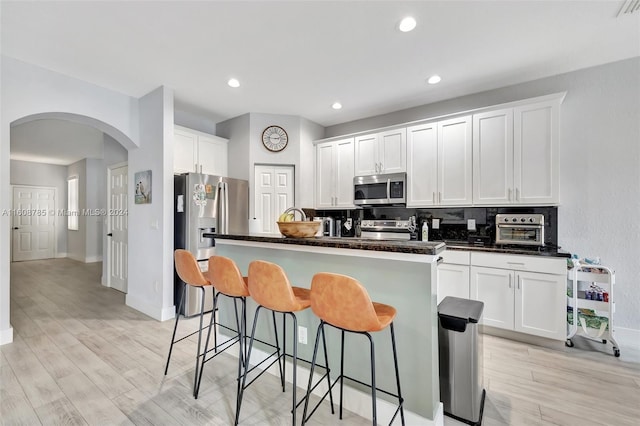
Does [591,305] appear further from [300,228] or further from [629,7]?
[300,228]

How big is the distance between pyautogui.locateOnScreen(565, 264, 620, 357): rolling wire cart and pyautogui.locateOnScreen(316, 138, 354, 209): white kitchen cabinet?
2621 millimetres

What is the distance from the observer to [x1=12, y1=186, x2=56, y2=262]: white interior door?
7.28 m

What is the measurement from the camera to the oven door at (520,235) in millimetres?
3008

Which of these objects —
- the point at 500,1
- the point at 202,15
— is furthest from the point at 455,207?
the point at 202,15

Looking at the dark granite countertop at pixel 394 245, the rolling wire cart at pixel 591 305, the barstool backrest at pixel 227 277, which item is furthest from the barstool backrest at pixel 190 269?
the rolling wire cart at pixel 591 305

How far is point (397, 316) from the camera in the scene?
168 centimetres

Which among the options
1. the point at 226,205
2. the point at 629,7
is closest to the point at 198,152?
the point at 226,205

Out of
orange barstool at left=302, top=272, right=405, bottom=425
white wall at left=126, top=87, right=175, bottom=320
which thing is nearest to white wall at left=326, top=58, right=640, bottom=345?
orange barstool at left=302, top=272, right=405, bottom=425

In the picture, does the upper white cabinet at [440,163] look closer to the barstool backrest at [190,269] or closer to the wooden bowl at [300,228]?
the wooden bowl at [300,228]

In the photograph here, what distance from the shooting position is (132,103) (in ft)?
11.9

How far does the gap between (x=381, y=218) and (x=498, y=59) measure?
7.73 ft

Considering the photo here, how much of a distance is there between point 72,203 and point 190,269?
26.8 ft

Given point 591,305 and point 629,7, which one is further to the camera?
point 591,305

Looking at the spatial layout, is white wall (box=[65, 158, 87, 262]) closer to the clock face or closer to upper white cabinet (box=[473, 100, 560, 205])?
the clock face
